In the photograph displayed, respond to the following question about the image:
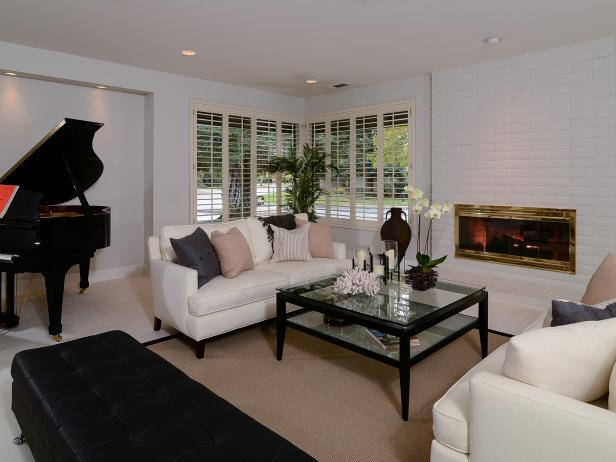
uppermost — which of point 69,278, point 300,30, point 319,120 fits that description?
point 300,30

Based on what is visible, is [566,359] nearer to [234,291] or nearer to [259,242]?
[234,291]

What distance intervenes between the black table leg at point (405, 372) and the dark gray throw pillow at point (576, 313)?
2.68ft

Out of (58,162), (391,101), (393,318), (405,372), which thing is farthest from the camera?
(391,101)

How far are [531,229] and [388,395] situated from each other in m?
3.21

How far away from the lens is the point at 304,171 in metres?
6.42

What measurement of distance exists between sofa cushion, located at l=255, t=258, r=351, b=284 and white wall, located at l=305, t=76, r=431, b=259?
2010mm

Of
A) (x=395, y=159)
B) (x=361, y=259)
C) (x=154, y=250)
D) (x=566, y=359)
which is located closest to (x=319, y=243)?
(x=361, y=259)

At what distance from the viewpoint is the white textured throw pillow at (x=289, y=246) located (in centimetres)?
404

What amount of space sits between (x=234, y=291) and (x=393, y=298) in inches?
45.5

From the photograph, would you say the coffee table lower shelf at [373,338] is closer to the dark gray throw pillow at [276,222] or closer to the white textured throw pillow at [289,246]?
the white textured throw pillow at [289,246]

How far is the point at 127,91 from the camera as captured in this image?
533 cm

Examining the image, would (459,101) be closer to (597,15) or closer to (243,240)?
(597,15)

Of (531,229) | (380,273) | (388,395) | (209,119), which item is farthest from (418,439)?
(209,119)

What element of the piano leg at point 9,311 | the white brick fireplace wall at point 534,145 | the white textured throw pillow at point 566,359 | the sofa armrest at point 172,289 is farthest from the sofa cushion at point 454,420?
the piano leg at point 9,311
